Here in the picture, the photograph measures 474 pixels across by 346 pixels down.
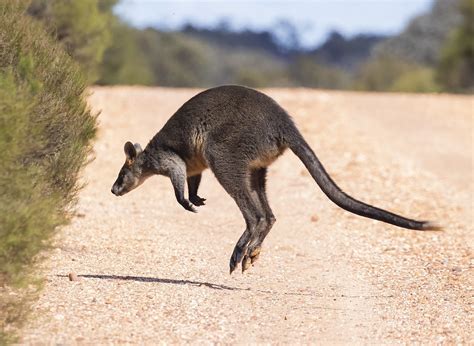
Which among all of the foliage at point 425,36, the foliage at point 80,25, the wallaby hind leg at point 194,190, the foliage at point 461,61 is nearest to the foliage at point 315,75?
the foliage at point 425,36

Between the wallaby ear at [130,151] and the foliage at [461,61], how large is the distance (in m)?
37.3

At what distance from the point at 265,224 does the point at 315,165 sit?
844 millimetres

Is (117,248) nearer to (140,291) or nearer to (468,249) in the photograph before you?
(140,291)

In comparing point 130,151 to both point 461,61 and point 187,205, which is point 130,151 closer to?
point 187,205

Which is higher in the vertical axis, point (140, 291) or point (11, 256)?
point (11, 256)

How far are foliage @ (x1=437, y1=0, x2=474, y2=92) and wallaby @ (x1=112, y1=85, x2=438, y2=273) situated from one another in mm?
37700

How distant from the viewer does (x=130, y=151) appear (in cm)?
948

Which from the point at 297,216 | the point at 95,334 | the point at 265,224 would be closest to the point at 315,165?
the point at 265,224

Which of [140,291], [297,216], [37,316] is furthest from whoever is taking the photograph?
[297,216]

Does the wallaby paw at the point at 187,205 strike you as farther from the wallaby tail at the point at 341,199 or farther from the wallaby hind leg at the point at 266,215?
the wallaby tail at the point at 341,199

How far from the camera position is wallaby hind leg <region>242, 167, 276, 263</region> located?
855 cm

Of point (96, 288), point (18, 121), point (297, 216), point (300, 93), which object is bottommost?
point (300, 93)

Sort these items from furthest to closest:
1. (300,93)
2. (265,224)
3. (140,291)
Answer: (300,93) → (265,224) → (140,291)

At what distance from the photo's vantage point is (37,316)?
258 inches
